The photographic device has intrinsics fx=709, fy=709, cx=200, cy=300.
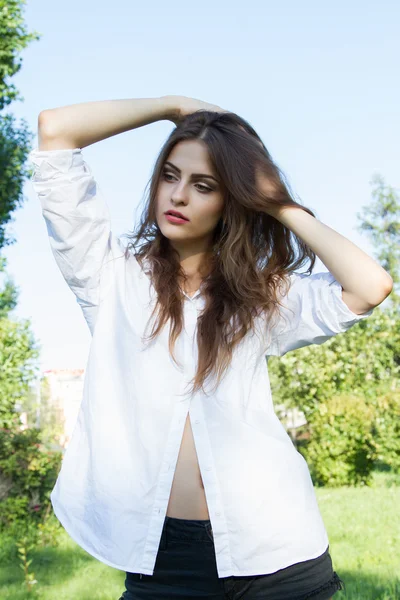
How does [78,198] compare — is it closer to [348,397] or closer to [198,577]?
[198,577]

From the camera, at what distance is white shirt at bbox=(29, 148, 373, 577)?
1.76 metres

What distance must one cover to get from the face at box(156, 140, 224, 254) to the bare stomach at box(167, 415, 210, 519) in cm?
61

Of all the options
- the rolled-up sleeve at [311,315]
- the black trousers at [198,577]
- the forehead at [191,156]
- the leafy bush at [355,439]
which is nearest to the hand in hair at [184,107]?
the forehead at [191,156]

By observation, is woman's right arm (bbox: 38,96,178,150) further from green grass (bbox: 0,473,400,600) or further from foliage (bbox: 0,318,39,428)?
foliage (bbox: 0,318,39,428)

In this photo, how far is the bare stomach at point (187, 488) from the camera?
1797 mm

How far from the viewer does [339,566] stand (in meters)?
5.20

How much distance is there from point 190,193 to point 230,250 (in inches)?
8.9

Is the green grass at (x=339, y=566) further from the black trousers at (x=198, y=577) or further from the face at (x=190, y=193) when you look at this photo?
the face at (x=190, y=193)

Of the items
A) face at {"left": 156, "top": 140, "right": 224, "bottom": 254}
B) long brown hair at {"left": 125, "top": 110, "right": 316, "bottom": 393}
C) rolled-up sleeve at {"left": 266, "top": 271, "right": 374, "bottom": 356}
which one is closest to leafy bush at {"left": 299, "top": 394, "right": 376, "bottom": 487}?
long brown hair at {"left": 125, "top": 110, "right": 316, "bottom": 393}

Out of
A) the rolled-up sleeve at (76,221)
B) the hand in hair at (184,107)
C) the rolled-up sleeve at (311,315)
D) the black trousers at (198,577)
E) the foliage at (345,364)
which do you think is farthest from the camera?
the foliage at (345,364)

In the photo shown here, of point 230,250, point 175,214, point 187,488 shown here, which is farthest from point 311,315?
point 187,488

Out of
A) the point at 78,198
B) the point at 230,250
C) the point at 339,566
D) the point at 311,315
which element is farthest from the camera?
the point at 339,566

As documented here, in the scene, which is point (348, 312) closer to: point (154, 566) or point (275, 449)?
point (275, 449)

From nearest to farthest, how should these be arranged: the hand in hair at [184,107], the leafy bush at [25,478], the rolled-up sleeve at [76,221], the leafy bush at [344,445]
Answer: the rolled-up sleeve at [76,221], the hand in hair at [184,107], the leafy bush at [25,478], the leafy bush at [344,445]
